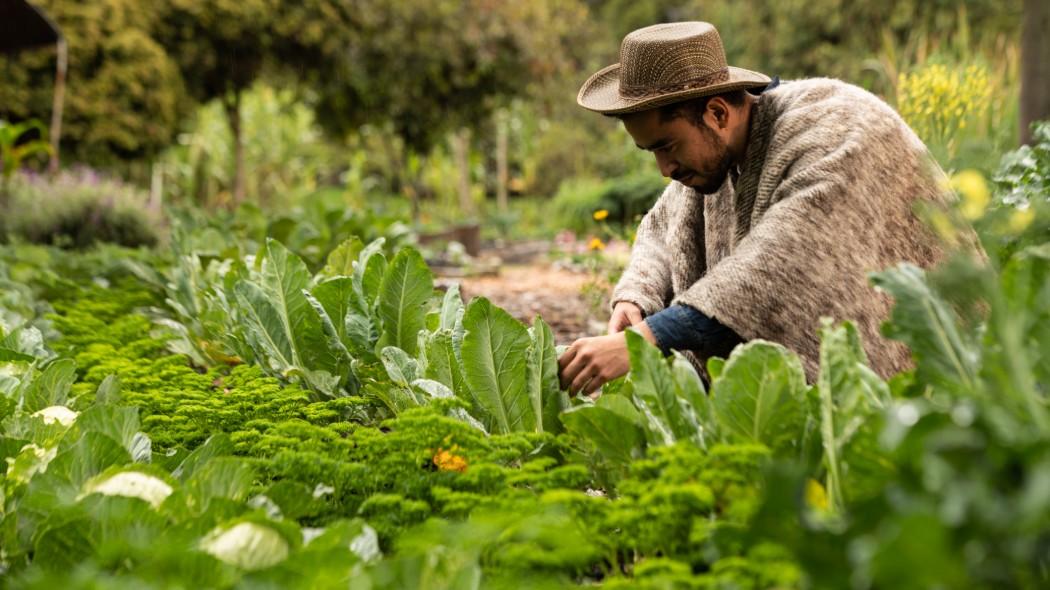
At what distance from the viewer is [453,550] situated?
1136 mm

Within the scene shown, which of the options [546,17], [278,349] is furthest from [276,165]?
[278,349]

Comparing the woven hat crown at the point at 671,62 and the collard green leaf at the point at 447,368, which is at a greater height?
the woven hat crown at the point at 671,62

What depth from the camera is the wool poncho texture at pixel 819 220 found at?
2109mm

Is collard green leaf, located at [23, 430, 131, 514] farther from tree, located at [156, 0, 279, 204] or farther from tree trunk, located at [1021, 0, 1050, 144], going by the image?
tree, located at [156, 0, 279, 204]

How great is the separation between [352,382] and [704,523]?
136cm

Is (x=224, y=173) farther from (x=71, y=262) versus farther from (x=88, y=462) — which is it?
(x=88, y=462)

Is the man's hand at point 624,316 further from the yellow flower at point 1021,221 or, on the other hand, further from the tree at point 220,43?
the tree at point 220,43

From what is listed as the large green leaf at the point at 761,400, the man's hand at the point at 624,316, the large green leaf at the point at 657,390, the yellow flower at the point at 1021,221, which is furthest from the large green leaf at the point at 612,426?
the man's hand at the point at 624,316

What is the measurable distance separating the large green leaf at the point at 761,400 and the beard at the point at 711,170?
1.07m

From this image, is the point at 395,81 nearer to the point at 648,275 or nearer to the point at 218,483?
the point at 648,275

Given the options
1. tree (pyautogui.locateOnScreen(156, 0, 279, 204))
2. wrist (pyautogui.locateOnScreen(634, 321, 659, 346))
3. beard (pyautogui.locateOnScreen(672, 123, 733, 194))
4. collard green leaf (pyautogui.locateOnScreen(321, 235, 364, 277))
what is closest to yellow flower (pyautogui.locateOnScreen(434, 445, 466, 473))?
wrist (pyautogui.locateOnScreen(634, 321, 659, 346))

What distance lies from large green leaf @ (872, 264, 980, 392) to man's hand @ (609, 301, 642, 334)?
1.33m

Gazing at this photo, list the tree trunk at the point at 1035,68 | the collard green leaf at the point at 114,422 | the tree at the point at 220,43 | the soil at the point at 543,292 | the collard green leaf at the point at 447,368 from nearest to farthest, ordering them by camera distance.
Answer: the collard green leaf at the point at 114,422 < the collard green leaf at the point at 447,368 < the soil at the point at 543,292 < the tree trunk at the point at 1035,68 < the tree at the point at 220,43

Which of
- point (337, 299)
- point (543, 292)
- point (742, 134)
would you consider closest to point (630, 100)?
point (742, 134)
